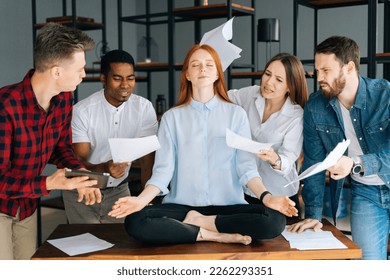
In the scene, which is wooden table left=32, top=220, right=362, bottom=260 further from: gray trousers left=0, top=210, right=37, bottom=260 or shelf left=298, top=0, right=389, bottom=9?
shelf left=298, top=0, right=389, bottom=9

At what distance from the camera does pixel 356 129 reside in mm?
2309

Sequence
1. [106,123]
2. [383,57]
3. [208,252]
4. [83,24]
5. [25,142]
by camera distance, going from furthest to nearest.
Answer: [83,24]
[383,57]
[106,123]
[25,142]
[208,252]

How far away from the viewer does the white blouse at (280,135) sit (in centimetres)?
244

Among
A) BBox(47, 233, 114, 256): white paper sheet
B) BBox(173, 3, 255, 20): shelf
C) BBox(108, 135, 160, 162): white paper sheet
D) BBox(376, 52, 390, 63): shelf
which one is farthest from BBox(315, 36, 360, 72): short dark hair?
BBox(173, 3, 255, 20): shelf

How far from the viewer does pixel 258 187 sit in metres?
2.22

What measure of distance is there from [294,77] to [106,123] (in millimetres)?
993

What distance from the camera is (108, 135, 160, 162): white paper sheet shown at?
2096mm

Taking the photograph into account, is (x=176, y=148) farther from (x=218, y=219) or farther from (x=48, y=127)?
(x=48, y=127)

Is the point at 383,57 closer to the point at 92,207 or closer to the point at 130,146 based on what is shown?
the point at 130,146

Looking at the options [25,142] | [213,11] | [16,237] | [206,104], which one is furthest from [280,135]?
[213,11]

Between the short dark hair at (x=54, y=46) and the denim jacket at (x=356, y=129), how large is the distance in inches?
42.9

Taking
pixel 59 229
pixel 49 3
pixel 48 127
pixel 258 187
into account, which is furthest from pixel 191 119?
pixel 49 3

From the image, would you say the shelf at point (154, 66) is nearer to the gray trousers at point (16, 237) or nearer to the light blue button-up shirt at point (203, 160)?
the light blue button-up shirt at point (203, 160)

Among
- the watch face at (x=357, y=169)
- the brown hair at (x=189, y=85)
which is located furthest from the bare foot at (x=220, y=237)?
the brown hair at (x=189, y=85)
